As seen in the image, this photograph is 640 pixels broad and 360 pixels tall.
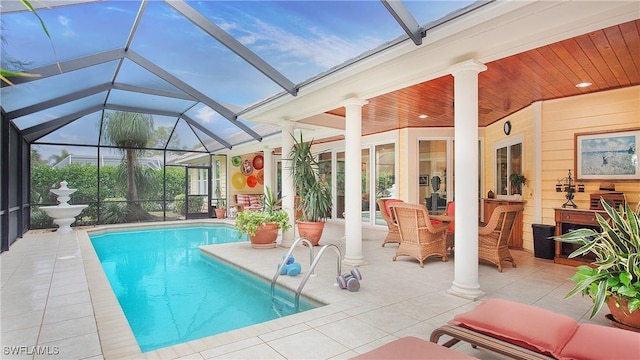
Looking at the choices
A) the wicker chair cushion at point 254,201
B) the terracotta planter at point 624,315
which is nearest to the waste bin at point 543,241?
the terracotta planter at point 624,315

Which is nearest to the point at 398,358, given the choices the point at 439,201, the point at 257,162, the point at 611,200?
the point at 611,200

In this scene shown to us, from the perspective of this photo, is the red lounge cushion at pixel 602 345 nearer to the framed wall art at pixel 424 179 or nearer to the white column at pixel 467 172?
the white column at pixel 467 172

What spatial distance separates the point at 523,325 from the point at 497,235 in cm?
289

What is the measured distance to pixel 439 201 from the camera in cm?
919

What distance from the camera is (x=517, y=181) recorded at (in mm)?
6520

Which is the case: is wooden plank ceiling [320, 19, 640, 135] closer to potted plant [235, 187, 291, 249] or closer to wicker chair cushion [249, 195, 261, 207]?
potted plant [235, 187, 291, 249]

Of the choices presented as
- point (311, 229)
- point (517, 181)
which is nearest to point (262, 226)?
point (311, 229)

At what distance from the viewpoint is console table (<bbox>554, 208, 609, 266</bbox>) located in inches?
202

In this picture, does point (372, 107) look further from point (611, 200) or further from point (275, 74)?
point (611, 200)

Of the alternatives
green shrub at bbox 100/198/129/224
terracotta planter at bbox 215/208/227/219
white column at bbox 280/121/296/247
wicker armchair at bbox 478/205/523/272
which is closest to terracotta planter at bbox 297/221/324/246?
white column at bbox 280/121/296/247

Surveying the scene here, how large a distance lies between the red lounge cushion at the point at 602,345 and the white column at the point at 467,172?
159cm

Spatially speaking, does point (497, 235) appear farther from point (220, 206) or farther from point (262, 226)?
point (220, 206)

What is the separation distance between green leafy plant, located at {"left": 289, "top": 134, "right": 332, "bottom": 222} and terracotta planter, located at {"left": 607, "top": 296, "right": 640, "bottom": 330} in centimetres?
479

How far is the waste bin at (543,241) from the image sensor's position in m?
5.73
